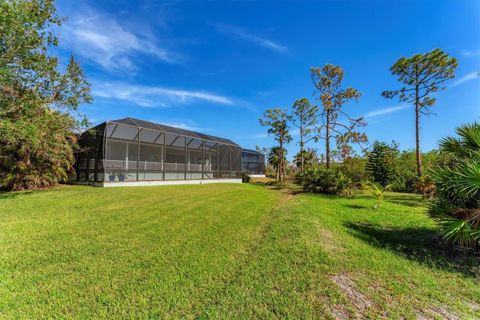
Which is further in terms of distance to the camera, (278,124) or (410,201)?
(278,124)

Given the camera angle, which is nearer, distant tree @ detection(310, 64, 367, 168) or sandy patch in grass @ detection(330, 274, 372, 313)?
sandy patch in grass @ detection(330, 274, 372, 313)

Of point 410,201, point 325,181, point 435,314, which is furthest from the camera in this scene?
point 325,181

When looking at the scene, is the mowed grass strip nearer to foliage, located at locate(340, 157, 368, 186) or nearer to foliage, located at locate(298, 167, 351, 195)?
foliage, located at locate(298, 167, 351, 195)

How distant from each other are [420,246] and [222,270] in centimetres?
456

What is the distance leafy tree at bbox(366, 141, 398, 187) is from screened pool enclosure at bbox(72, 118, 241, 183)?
1268 centimetres

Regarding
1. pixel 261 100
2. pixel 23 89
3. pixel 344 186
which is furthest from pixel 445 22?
pixel 23 89

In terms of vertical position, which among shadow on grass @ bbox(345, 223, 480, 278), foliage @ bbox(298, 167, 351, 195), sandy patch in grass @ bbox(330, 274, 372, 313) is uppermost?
foliage @ bbox(298, 167, 351, 195)

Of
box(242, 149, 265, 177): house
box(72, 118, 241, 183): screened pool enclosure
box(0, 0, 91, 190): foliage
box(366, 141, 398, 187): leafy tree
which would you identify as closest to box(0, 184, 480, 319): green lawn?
box(0, 0, 91, 190): foliage

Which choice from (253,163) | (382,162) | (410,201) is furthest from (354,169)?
(253,163)

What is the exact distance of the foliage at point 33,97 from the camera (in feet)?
25.3

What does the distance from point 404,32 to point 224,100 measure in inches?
548

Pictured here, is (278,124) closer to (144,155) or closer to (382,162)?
(382,162)

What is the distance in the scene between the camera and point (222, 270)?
3408 millimetres

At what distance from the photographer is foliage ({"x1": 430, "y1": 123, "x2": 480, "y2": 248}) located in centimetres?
396
